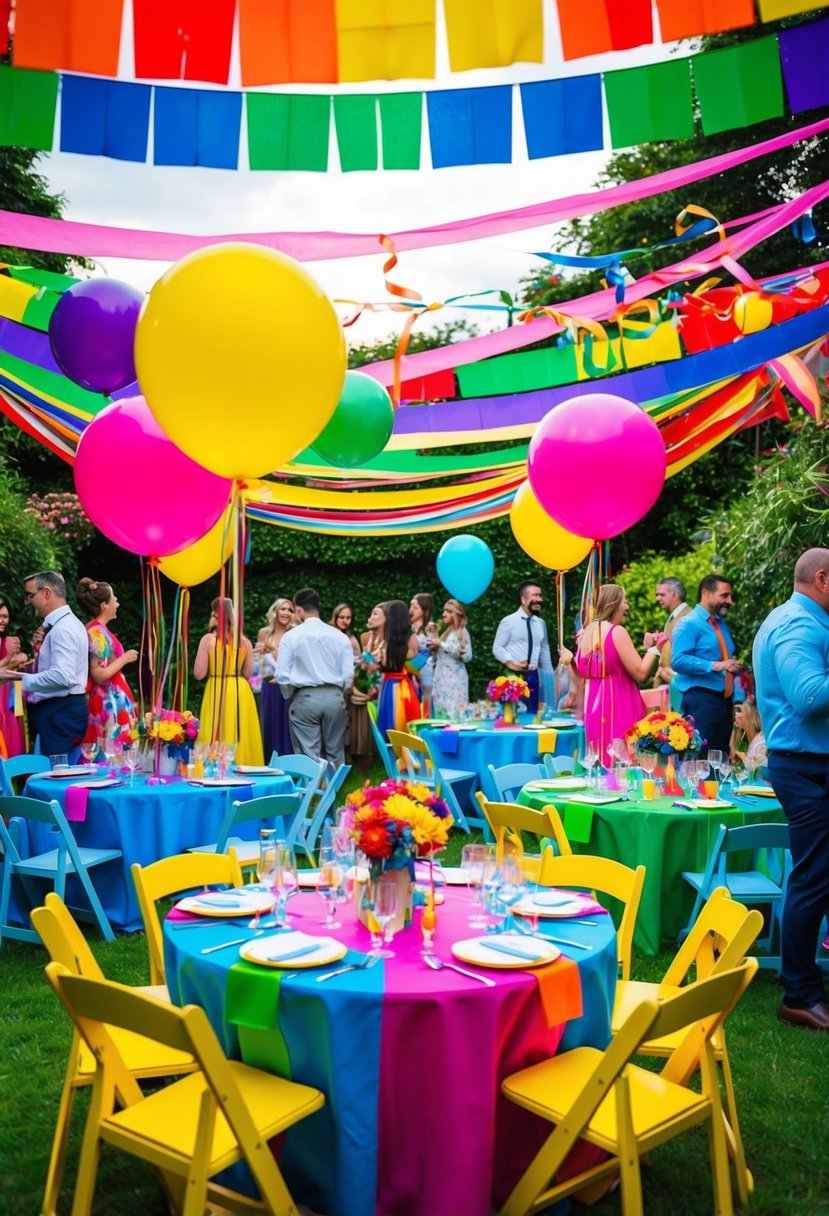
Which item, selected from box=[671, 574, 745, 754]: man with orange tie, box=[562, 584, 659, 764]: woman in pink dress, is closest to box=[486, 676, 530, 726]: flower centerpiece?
box=[562, 584, 659, 764]: woman in pink dress

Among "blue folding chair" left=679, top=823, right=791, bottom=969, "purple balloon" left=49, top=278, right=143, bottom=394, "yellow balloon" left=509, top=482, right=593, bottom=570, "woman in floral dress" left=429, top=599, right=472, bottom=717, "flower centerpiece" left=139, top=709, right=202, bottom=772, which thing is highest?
"purple balloon" left=49, top=278, right=143, bottom=394

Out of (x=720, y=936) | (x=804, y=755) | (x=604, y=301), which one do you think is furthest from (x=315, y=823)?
(x=604, y=301)

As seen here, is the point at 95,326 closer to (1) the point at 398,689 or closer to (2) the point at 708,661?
(2) the point at 708,661

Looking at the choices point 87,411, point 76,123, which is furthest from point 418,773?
point 76,123

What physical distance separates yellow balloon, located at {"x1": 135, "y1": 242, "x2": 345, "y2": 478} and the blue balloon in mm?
6813

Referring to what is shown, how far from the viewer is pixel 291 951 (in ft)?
9.49

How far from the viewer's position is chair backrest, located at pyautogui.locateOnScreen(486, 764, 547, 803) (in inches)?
228

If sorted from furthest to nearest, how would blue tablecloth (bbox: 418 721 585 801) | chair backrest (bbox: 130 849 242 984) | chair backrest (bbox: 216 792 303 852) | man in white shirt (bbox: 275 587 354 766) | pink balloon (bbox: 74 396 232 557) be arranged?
man in white shirt (bbox: 275 587 354 766)
blue tablecloth (bbox: 418 721 585 801)
pink balloon (bbox: 74 396 232 557)
chair backrest (bbox: 216 792 303 852)
chair backrest (bbox: 130 849 242 984)

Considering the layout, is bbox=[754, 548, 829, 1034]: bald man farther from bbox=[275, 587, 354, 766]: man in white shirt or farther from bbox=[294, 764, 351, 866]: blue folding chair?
bbox=[275, 587, 354, 766]: man in white shirt

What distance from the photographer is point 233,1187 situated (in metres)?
2.95

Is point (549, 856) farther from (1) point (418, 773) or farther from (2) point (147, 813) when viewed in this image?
(1) point (418, 773)

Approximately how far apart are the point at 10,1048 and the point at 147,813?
1.49 metres

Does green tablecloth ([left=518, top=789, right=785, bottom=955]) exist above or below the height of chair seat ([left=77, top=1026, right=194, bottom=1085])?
above

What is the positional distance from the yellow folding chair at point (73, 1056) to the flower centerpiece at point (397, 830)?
2.29 ft
